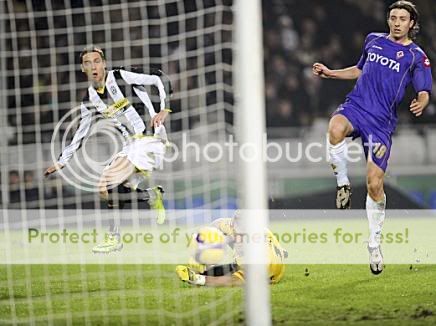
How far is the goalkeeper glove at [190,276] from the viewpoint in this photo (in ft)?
19.4

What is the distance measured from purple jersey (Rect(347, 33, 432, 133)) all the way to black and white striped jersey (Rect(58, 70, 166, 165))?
4.47 feet

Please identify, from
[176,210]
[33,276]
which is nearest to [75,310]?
[33,276]

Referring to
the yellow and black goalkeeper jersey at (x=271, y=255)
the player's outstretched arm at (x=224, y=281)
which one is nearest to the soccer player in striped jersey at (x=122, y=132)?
the yellow and black goalkeeper jersey at (x=271, y=255)

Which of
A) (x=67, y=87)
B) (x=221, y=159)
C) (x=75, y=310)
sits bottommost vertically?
(x=75, y=310)

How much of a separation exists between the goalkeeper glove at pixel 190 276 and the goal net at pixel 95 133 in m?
0.13

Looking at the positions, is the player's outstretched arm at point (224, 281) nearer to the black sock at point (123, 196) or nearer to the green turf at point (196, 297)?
the green turf at point (196, 297)

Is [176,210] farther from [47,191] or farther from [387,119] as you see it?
[387,119]

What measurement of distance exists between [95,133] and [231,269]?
243 cm

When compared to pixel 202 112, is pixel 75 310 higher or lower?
lower

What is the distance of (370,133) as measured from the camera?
6.15 meters

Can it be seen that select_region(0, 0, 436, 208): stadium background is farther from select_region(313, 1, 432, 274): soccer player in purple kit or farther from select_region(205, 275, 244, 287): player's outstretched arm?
select_region(205, 275, 244, 287): player's outstretched arm

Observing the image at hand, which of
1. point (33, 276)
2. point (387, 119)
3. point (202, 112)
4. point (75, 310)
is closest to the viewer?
point (75, 310)

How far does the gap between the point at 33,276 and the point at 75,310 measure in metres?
1.23

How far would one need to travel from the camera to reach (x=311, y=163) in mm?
9930
